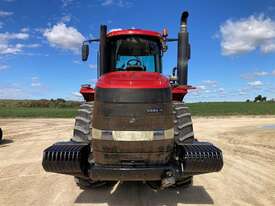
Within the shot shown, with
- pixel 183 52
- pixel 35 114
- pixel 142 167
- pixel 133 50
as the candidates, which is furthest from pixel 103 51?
pixel 35 114

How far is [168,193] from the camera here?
703cm

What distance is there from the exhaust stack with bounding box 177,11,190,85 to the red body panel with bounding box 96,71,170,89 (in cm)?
175

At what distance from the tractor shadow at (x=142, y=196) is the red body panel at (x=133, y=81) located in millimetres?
2085

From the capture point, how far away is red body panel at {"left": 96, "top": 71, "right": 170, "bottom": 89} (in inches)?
215

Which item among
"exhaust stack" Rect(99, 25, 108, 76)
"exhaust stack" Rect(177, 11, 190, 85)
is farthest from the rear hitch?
"exhaust stack" Rect(177, 11, 190, 85)

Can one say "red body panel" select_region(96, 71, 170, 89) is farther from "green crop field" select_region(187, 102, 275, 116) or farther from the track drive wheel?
"green crop field" select_region(187, 102, 275, 116)

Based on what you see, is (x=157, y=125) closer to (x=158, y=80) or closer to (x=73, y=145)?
(x=158, y=80)

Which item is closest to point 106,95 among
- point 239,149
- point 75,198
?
point 75,198

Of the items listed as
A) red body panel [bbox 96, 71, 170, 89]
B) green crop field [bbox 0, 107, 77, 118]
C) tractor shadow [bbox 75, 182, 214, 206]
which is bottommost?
tractor shadow [bbox 75, 182, 214, 206]

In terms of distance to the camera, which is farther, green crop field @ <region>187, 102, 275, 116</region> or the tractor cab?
green crop field @ <region>187, 102, 275, 116</region>

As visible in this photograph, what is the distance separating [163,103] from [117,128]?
2.45ft

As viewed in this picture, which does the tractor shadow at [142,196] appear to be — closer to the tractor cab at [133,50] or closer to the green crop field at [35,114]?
the tractor cab at [133,50]

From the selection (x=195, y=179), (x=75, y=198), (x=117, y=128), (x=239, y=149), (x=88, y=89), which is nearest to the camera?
(x=117, y=128)

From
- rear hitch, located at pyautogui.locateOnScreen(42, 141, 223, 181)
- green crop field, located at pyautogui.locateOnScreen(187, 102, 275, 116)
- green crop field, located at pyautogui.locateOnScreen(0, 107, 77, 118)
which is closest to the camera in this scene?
rear hitch, located at pyautogui.locateOnScreen(42, 141, 223, 181)
